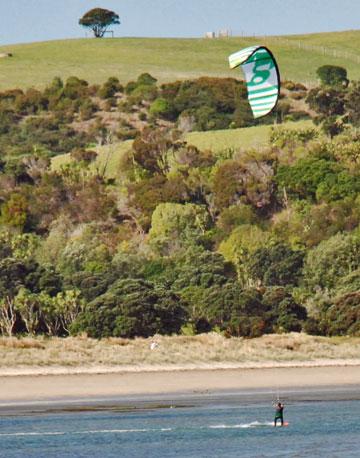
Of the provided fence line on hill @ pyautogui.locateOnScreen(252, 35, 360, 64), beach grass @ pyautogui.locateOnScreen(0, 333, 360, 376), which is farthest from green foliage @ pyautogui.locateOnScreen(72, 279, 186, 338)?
fence line on hill @ pyautogui.locateOnScreen(252, 35, 360, 64)

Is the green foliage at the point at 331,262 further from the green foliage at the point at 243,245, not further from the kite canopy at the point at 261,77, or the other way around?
the kite canopy at the point at 261,77

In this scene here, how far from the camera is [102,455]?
94.4 ft

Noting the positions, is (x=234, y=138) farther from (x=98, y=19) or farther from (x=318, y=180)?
(x=98, y=19)

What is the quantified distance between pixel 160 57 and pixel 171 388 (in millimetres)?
91835

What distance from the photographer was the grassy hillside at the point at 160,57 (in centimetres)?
11981

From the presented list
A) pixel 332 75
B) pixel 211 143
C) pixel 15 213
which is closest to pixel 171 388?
pixel 15 213

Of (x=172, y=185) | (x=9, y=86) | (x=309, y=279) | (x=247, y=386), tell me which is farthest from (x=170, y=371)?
(x=9, y=86)

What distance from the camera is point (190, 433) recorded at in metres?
31.4

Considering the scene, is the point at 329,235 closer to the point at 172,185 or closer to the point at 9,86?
the point at 172,185

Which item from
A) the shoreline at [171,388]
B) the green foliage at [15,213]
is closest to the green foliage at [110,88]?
the green foliage at [15,213]

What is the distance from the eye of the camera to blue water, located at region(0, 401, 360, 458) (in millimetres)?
29203

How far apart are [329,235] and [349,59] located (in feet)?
183

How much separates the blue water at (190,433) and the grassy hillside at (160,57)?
83.3 m

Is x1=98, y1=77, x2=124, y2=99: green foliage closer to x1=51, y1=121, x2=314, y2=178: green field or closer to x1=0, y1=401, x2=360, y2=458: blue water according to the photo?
x1=51, y1=121, x2=314, y2=178: green field
